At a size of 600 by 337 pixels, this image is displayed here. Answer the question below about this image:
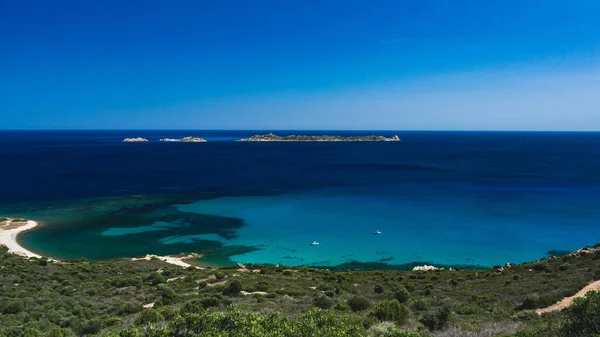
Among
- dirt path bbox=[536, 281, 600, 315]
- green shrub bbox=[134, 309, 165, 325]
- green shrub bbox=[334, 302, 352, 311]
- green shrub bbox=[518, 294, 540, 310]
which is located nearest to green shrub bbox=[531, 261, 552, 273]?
dirt path bbox=[536, 281, 600, 315]

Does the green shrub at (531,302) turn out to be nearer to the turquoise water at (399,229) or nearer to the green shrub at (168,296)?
the green shrub at (168,296)

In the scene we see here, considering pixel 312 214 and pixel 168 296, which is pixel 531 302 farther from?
pixel 312 214

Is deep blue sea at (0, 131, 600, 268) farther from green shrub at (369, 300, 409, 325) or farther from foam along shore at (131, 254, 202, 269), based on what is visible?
green shrub at (369, 300, 409, 325)

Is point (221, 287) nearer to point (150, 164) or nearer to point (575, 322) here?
point (575, 322)

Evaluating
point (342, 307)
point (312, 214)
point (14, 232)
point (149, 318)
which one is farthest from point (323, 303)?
point (14, 232)

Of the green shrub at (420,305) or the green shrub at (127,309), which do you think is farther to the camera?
the green shrub at (127,309)

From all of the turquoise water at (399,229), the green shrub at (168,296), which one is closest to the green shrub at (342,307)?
the green shrub at (168,296)
